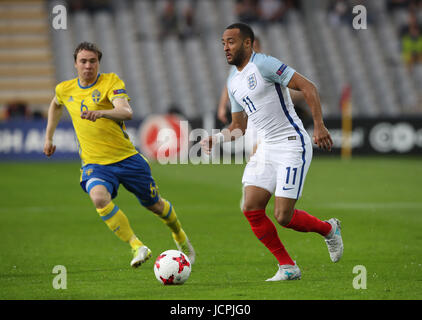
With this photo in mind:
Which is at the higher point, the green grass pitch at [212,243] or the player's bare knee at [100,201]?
the player's bare knee at [100,201]

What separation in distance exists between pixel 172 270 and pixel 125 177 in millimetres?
1361

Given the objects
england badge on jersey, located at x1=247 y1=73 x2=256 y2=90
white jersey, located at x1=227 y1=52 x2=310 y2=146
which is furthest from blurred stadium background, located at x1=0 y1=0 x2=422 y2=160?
england badge on jersey, located at x1=247 y1=73 x2=256 y2=90

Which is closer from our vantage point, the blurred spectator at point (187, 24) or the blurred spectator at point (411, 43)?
the blurred spectator at point (411, 43)

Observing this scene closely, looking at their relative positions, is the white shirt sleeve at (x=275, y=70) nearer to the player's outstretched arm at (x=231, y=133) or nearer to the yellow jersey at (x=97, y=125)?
the player's outstretched arm at (x=231, y=133)

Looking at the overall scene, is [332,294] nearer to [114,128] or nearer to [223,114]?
[114,128]

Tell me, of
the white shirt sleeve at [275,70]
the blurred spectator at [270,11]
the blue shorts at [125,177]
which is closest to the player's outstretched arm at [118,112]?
the blue shorts at [125,177]

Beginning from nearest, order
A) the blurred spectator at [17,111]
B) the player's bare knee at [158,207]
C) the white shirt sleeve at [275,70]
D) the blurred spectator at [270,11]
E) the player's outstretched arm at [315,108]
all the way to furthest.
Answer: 1. the player's outstretched arm at [315,108]
2. the white shirt sleeve at [275,70]
3. the player's bare knee at [158,207]
4. the blurred spectator at [17,111]
5. the blurred spectator at [270,11]

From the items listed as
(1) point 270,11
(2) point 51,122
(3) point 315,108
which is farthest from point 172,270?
(1) point 270,11

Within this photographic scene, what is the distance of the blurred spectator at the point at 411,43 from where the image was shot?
29266mm

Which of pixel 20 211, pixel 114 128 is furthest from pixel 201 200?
pixel 114 128

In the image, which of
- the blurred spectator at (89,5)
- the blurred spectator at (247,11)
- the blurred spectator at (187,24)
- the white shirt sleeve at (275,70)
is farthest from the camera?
the blurred spectator at (89,5)

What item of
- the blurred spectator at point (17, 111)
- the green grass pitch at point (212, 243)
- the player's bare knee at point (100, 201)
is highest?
the blurred spectator at point (17, 111)

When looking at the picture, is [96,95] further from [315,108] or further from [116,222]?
[315,108]

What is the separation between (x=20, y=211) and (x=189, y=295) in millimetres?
7047
